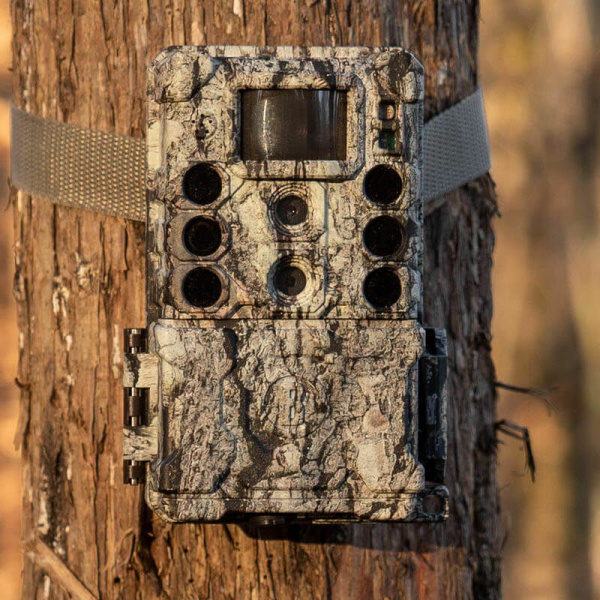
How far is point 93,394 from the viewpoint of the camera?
A: 69.8 inches

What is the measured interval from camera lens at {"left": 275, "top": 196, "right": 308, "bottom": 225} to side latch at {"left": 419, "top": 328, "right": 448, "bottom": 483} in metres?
0.33

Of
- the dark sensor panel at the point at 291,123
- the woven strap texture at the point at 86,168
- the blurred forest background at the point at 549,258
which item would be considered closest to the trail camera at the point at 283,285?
the dark sensor panel at the point at 291,123

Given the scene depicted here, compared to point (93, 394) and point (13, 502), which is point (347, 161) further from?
point (13, 502)

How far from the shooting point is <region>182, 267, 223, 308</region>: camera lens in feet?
5.09

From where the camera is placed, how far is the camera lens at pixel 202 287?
1553 mm

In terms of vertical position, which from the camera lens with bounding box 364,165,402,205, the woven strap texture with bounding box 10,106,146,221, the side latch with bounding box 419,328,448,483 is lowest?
the side latch with bounding box 419,328,448,483

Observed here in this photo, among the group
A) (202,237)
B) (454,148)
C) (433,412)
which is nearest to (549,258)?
(454,148)

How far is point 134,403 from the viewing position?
1.58m

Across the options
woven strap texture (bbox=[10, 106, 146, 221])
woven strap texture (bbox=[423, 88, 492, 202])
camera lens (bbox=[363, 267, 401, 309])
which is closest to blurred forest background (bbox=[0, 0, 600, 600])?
woven strap texture (bbox=[423, 88, 492, 202])

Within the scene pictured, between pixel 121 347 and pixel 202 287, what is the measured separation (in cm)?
30

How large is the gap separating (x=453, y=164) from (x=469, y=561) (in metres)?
0.84

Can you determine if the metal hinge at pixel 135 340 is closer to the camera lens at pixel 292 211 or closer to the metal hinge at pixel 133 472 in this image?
the metal hinge at pixel 133 472

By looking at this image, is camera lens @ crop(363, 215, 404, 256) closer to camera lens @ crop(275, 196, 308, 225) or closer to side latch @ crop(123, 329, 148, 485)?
camera lens @ crop(275, 196, 308, 225)

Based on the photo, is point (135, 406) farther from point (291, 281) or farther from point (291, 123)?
point (291, 123)
